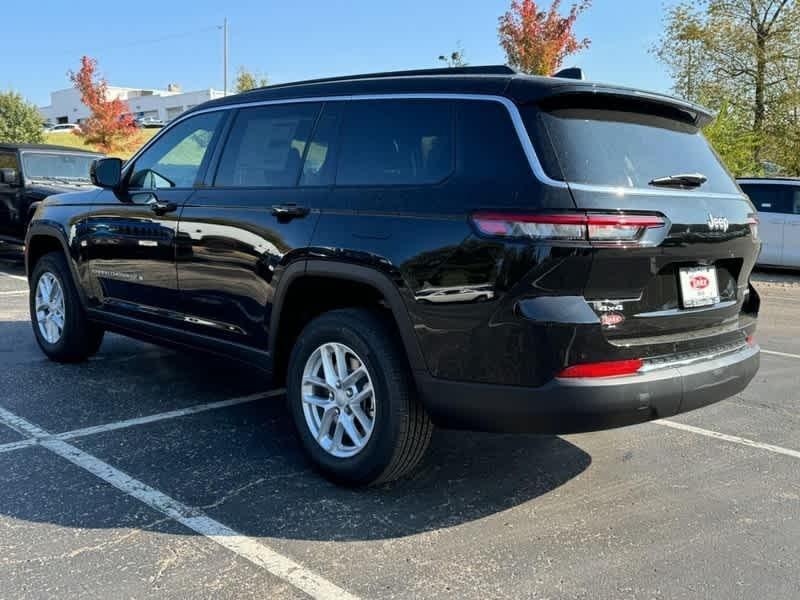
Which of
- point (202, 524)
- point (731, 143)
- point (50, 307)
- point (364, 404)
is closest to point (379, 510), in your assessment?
point (364, 404)

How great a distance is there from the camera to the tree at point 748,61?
21.0 meters

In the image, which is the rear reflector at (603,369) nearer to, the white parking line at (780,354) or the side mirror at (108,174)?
the side mirror at (108,174)

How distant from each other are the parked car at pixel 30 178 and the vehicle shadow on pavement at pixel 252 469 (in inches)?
260

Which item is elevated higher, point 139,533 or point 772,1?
point 772,1

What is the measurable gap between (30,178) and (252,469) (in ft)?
30.3

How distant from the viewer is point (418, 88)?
3.56m

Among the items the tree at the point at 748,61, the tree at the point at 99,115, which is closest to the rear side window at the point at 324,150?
the tree at the point at 748,61

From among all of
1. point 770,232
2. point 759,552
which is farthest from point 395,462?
point 770,232

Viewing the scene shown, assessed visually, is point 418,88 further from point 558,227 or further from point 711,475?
point 711,475

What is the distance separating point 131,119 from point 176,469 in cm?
2976

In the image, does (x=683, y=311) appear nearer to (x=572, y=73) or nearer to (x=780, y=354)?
(x=572, y=73)

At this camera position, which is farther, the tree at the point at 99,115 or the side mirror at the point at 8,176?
the tree at the point at 99,115

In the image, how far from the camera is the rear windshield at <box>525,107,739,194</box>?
3.07m

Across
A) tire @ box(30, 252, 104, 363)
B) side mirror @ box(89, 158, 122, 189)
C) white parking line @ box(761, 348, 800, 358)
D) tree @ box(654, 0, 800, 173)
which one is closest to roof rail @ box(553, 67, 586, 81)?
side mirror @ box(89, 158, 122, 189)
